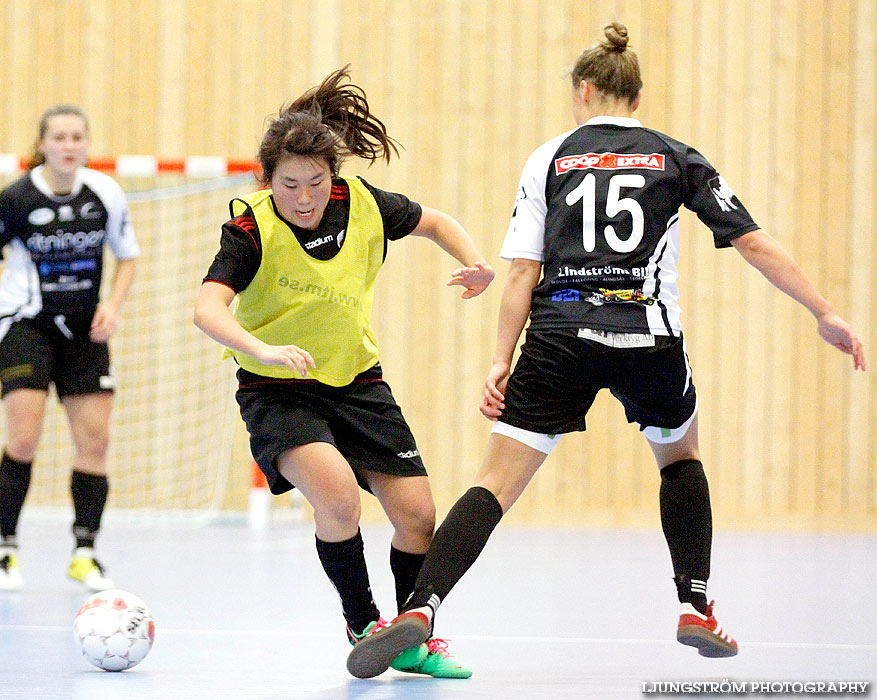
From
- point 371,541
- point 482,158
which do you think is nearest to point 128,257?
point 371,541

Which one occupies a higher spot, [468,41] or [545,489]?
[468,41]

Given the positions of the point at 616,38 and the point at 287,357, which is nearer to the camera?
the point at 287,357

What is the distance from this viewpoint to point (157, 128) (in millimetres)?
7688

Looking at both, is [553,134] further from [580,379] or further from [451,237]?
[580,379]

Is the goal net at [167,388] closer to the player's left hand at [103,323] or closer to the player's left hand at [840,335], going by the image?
the player's left hand at [103,323]

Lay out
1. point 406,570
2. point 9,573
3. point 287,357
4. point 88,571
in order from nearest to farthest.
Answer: point 287,357, point 406,570, point 88,571, point 9,573

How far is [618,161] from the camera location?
9.62 ft

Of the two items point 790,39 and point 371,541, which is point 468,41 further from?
point 371,541

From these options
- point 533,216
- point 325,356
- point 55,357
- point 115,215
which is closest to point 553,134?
point 115,215

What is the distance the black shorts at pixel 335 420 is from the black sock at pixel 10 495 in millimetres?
1896

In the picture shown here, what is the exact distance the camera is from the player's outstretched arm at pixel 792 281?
2885 millimetres

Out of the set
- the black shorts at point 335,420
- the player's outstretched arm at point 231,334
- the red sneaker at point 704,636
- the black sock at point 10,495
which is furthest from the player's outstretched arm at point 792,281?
the black sock at point 10,495

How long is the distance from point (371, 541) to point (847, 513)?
3179 millimetres

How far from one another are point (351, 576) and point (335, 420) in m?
0.40
